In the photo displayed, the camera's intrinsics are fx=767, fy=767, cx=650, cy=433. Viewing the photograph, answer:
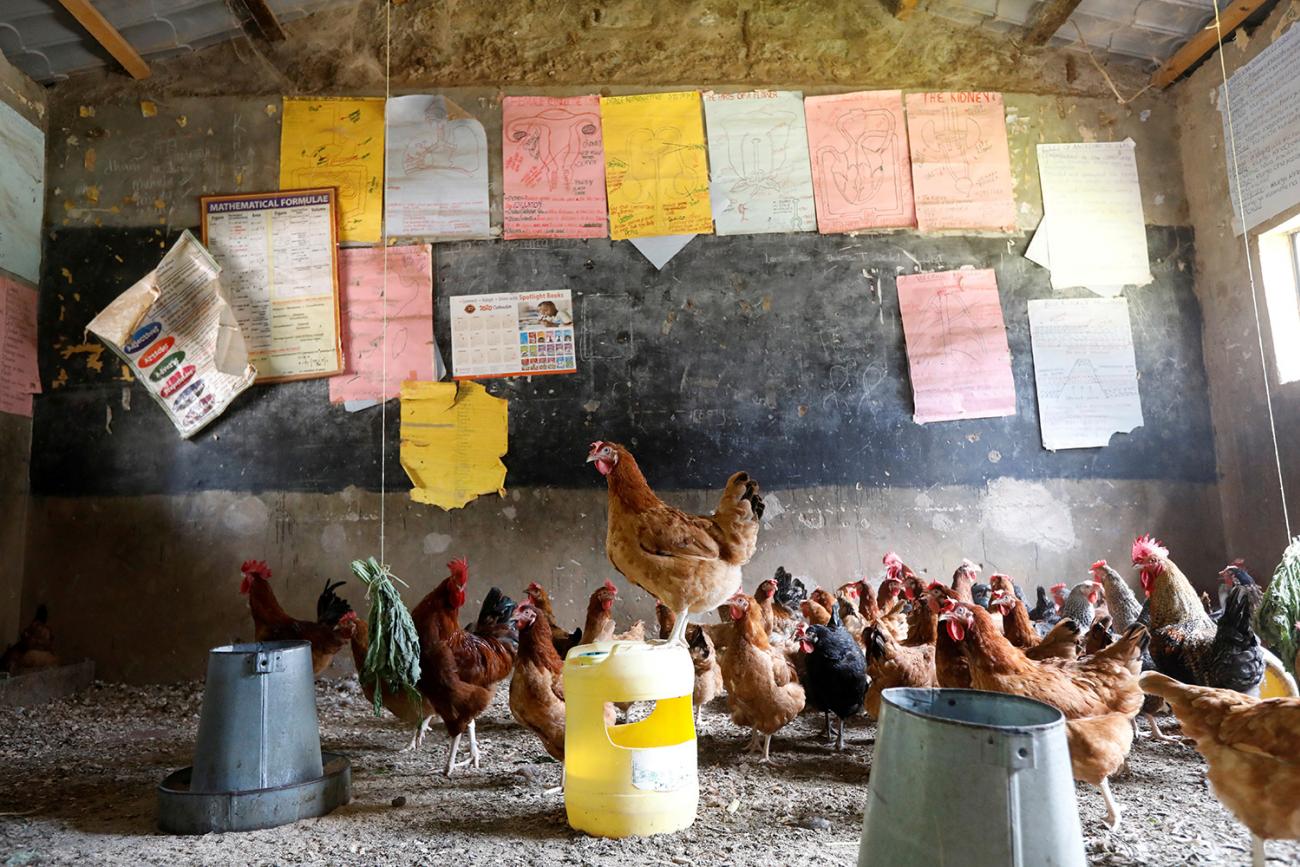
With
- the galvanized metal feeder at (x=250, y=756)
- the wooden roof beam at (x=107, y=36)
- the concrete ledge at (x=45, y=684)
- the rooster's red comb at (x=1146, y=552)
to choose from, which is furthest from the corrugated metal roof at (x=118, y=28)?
the rooster's red comb at (x=1146, y=552)

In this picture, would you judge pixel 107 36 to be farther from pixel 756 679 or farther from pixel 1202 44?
pixel 1202 44

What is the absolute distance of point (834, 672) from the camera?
354cm

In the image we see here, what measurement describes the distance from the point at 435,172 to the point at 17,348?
10.0 ft

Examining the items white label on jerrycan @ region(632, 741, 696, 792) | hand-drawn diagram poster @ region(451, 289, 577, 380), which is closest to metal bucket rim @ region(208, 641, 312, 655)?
white label on jerrycan @ region(632, 741, 696, 792)

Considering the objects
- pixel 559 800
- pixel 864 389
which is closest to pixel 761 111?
pixel 864 389

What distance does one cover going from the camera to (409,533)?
17.4 ft

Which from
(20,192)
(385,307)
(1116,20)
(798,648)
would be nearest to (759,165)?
(1116,20)

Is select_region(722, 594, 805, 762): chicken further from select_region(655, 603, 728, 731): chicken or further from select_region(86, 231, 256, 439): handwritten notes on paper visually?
select_region(86, 231, 256, 439): handwritten notes on paper

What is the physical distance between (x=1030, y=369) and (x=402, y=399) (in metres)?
4.51

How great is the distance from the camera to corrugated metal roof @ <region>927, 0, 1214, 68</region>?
206 inches

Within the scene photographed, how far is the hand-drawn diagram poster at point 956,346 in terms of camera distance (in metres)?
5.51

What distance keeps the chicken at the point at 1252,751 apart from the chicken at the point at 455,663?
8.62 ft

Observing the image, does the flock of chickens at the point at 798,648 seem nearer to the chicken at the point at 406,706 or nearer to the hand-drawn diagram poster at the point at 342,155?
the chicken at the point at 406,706

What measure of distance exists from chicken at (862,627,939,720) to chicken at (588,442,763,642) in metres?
0.73
